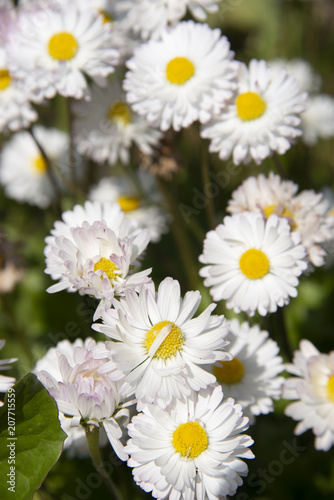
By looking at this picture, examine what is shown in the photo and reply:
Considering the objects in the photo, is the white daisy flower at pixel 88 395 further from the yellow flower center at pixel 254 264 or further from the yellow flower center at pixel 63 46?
the yellow flower center at pixel 63 46

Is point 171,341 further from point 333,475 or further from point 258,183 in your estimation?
point 333,475

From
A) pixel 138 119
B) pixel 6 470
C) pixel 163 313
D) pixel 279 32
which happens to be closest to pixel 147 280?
Answer: pixel 163 313

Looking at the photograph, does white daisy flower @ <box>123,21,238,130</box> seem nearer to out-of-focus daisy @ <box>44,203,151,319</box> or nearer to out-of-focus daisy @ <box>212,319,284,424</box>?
out-of-focus daisy @ <box>44,203,151,319</box>

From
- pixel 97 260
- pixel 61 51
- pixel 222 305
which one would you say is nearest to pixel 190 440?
pixel 97 260

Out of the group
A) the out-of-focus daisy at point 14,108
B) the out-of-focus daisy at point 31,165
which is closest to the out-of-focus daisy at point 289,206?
the out-of-focus daisy at point 14,108

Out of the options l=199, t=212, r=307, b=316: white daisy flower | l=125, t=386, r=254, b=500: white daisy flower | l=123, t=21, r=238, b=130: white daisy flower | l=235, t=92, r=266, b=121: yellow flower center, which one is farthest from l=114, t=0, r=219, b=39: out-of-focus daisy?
l=125, t=386, r=254, b=500: white daisy flower

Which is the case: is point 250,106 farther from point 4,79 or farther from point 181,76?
point 4,79
